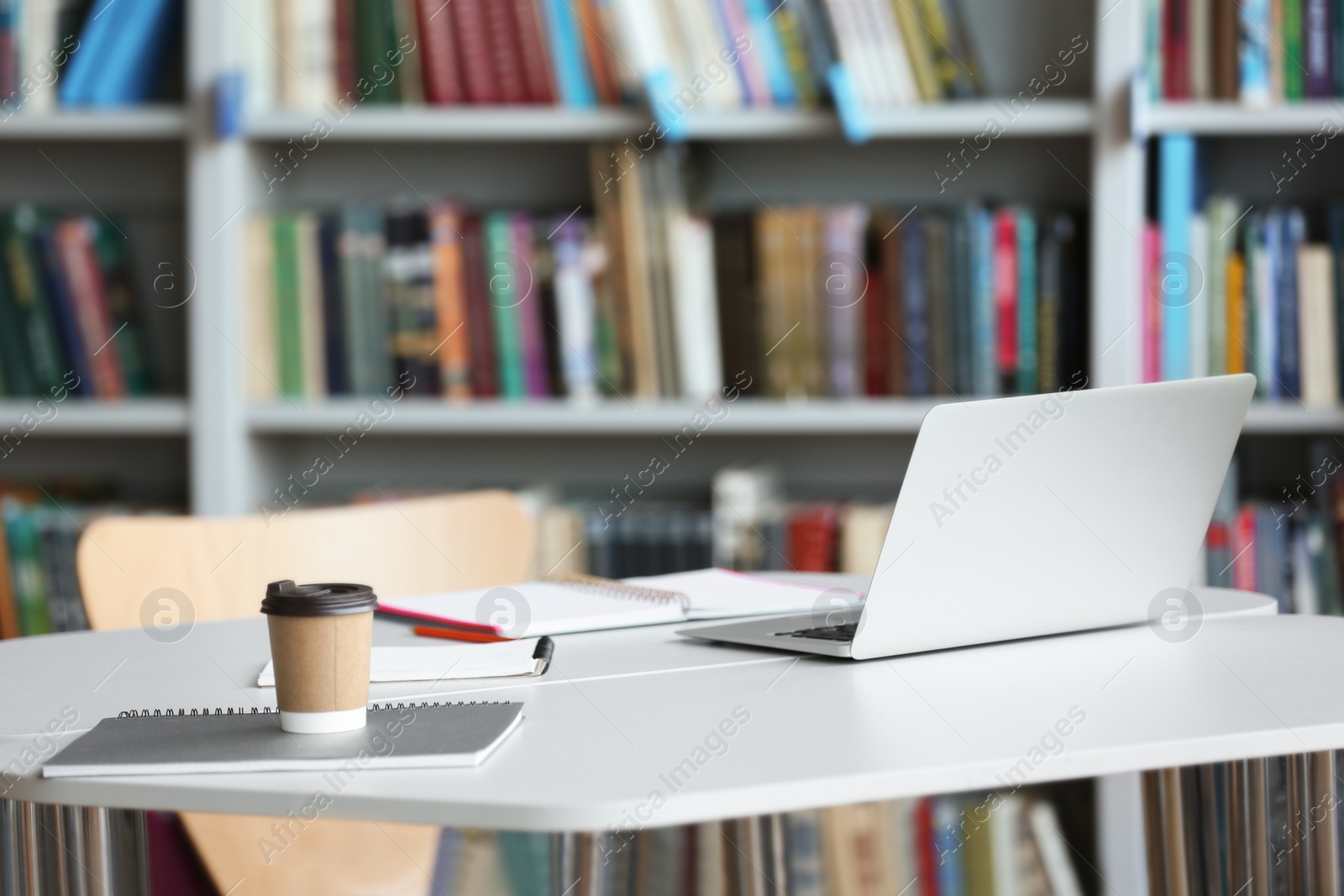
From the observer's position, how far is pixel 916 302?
1989mm

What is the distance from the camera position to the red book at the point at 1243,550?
1.94 metres

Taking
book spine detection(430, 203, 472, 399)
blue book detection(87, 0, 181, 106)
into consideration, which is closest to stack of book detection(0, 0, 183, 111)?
blue book detection(87, 0, 181, 106)

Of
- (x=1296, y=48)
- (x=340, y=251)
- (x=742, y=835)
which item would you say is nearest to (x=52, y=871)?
(x=742, y=835)

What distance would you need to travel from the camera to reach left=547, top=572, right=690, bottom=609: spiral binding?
114 cm

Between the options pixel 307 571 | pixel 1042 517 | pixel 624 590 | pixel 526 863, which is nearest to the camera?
pixel 1042 517

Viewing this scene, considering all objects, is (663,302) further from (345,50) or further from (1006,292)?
(345,50)

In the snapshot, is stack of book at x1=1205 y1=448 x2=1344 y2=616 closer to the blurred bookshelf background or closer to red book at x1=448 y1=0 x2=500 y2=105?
the blurred bookshelf background

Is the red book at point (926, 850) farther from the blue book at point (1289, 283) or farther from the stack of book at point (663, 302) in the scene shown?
the blue book at point (1289, 283)

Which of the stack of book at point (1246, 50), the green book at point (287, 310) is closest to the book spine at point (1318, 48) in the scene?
the stack of book at point (1246, 50)

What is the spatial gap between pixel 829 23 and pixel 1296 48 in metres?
0.63

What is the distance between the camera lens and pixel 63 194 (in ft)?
7.91

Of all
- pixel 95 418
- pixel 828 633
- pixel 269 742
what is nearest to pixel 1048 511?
pixel 828 633

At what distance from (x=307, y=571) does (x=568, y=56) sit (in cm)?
97

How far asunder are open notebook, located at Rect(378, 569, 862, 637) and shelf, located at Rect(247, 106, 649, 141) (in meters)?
0.98
